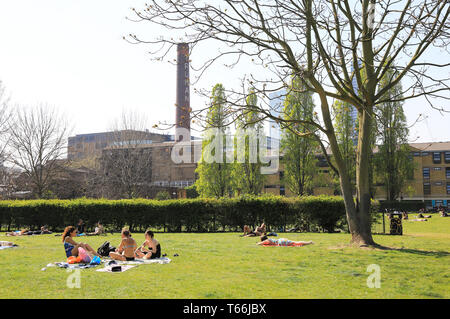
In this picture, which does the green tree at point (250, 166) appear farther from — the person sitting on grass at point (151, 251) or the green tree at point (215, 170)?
the person sitting on grass at point (151, 251)

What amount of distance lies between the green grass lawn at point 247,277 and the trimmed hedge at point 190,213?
437 inches

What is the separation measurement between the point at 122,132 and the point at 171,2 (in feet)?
111

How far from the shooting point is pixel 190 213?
25.2 metres

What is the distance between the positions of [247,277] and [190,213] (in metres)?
17.1

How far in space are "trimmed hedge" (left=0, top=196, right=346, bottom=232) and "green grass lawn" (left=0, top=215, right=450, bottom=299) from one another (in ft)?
36.4

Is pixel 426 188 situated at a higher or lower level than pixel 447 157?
lower

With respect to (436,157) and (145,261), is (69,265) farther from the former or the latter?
(436,157)

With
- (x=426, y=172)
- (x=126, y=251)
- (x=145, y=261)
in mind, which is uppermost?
(x=426, y=172)

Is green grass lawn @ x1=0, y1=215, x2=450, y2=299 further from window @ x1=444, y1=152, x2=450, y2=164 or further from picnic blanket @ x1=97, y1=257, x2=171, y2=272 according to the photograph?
window @ x1=444, y1=152, x2=450, y2=164

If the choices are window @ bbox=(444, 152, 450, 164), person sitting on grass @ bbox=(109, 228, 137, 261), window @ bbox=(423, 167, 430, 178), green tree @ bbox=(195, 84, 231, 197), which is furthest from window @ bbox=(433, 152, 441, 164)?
person sitting on grass @ bbox=(109, 228, 137, 261)

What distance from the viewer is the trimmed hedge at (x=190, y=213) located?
23812 mm

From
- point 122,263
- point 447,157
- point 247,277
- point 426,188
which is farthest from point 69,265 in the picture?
point 447,157

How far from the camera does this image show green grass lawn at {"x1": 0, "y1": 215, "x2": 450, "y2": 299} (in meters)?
6.89
